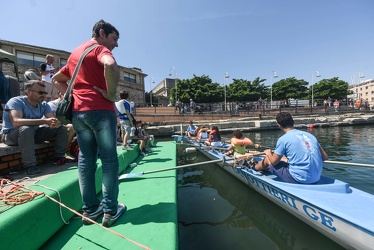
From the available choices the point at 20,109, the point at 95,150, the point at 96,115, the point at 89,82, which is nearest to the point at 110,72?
the point at 89,82

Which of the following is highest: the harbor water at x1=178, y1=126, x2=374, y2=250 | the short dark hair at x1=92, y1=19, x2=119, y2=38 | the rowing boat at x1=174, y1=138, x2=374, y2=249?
the short dark hair at x1=92, y1=19, x2=119, y2=38

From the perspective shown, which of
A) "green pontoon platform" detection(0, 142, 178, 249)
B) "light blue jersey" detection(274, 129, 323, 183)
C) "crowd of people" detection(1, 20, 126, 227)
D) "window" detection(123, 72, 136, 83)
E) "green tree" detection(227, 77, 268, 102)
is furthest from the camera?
"green tree" detection(227, 77, 268, 102)

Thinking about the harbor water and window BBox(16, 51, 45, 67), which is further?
window BBox(16, 51, 45, 67)

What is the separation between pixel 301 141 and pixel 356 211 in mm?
1123

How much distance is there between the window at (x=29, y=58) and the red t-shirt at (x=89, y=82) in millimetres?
23172

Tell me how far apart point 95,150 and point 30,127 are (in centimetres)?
162

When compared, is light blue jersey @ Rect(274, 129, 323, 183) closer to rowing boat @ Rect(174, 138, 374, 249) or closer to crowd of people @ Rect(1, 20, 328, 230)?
crowd of people @ Rect(1, 20, 328, 230)

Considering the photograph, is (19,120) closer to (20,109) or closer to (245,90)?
(20,109)

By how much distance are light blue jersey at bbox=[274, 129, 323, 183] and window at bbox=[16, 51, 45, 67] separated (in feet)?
80.2

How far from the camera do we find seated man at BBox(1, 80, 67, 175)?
275 cm

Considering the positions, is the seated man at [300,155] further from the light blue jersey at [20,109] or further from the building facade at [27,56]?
the building facade at [27,56]

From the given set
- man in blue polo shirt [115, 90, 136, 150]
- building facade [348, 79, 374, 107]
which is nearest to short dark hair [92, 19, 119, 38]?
man in blue polo shirt [115, 90, 136, 150]

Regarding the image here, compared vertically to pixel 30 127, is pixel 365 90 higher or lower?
higher

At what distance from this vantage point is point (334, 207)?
2.46 meters
